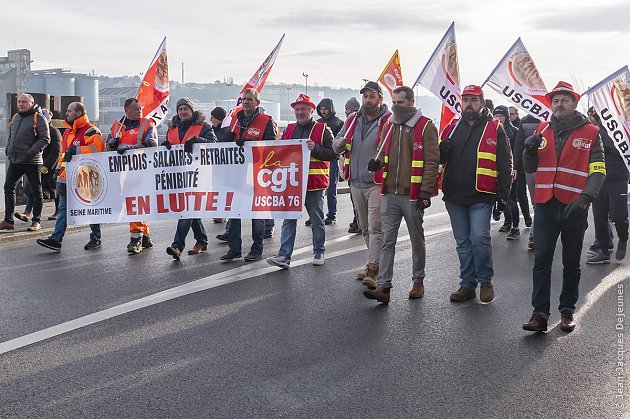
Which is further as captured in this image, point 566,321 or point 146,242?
point 146,242

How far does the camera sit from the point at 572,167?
6074mm

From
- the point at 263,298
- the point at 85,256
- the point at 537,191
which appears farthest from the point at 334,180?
the point at 537,191

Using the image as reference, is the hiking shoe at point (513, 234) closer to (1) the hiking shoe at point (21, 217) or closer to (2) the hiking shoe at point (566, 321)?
(2) the hiking shoe at point (566, 321)

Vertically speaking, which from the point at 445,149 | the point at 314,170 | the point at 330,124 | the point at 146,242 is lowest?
the point at 146,242

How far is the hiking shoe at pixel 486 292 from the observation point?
6988mm

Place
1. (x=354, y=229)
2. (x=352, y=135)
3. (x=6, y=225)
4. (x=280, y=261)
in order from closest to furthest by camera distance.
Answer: (x=352, y=135)
(x=280, y=261)
(x=6, y=225)
(x=354, y=229)

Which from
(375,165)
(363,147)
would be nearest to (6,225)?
(363,147)

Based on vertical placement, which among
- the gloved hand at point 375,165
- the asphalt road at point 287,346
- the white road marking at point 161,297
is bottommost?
the asphalt road at point 287,346

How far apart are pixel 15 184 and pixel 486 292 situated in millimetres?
7704

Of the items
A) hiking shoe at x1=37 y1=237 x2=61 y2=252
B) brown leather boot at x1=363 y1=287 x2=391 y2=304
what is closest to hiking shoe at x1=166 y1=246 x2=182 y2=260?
hiking shoe at x1=37 y1=237 x2=61 y2=252

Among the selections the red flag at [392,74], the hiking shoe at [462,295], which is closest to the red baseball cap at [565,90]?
the hiking shoe at [462,295]

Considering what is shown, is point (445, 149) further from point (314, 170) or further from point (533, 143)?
point (314, 170)

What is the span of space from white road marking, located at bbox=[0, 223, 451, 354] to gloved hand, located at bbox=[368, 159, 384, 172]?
6.27 ft

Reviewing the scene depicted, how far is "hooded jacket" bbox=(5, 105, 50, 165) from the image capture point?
11469 millimetres
